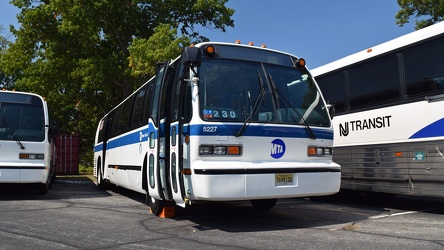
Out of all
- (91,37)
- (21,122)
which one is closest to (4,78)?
(91,37)

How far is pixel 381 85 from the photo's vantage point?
8.75 metres

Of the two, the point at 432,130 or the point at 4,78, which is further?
the point at 4,78

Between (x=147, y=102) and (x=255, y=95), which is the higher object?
(x=147, y=102)

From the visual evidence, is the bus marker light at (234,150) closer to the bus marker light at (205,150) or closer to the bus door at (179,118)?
the bus marker light at (205,150)

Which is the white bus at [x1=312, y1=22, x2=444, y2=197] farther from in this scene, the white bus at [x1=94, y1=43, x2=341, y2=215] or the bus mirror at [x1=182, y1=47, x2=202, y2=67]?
the bus mirror at [x1=182, y1=47, x2=202, y2=67]

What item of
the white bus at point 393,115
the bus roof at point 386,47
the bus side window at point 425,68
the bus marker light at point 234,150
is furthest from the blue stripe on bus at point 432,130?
the bus marker light at point 234,150

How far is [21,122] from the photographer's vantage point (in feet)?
33.7

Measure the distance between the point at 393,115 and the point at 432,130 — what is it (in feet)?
3.12

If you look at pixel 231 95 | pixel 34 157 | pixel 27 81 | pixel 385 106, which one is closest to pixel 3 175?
pixel 34 157

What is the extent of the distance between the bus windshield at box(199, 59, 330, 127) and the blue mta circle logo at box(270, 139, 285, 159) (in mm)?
319

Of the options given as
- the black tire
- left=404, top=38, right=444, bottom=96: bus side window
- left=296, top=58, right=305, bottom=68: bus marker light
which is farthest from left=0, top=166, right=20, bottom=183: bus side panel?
left=404, top=38, right=444, bottom=96: bus side window

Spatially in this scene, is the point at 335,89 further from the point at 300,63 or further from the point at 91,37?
the point at 91,37

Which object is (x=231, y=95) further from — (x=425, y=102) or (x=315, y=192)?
(x=425, y=102)

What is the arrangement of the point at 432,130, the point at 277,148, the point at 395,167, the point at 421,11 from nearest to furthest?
the point at 277,148, the point at 432,130, the point at 395,167, the point at 421,11
